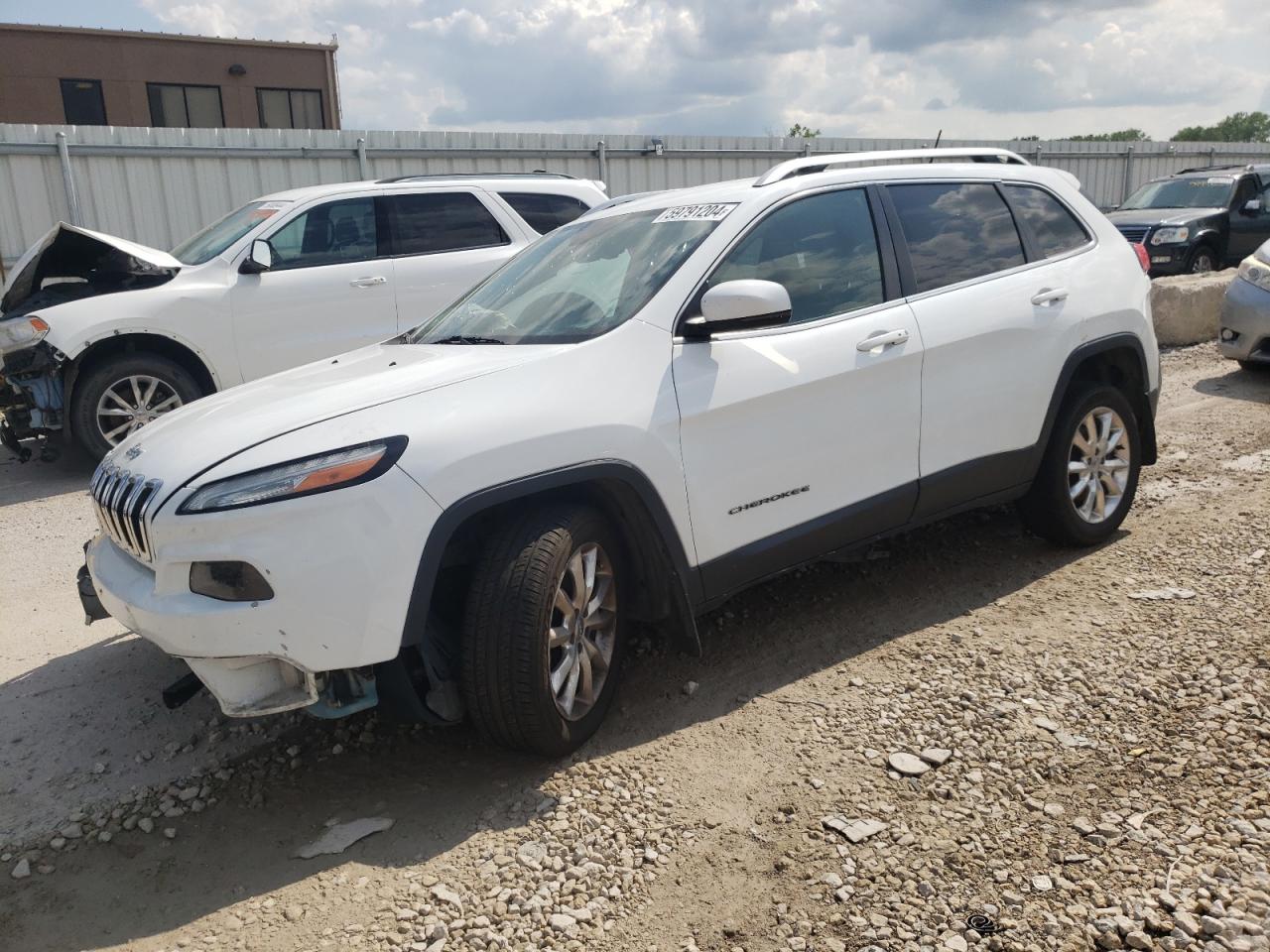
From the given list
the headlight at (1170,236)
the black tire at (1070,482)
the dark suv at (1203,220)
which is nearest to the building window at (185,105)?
the dark suv at (1203,220)

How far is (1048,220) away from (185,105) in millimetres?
26849

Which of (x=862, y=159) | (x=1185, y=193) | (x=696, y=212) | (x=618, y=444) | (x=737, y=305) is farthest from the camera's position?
(x=1185, y=193)

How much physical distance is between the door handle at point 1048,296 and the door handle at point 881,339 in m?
0.87

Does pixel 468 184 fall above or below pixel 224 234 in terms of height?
above

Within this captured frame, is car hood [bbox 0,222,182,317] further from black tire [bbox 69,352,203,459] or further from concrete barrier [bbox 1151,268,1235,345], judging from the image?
concrete barrier [bbox 1151,268,1235,345]

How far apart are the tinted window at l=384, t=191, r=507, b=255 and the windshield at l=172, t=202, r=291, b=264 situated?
865mm

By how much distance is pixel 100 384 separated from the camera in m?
7.20

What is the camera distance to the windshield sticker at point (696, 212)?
3.90m

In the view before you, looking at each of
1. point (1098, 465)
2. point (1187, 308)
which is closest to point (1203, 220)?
point (1187, 308)

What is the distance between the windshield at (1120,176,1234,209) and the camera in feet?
47.6

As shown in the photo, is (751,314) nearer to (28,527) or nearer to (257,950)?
(257,950)

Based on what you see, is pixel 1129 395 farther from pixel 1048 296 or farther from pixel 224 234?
pixel 224 234

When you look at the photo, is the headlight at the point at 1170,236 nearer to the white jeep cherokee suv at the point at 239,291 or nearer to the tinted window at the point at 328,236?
the white jeep cherokee suv at the point at 239,291

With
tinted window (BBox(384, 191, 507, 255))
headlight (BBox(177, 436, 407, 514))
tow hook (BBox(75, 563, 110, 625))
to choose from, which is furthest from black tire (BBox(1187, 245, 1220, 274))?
tow hook (BBox(75, 563, 110, 625))
